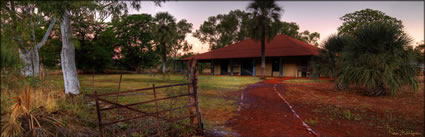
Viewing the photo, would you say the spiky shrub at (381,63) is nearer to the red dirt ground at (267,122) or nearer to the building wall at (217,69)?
the red dirt ground at (267,122)

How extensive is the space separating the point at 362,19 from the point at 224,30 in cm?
3818

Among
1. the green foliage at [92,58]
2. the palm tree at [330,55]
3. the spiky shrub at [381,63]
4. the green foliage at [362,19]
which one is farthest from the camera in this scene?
the green foliage at [92,58]

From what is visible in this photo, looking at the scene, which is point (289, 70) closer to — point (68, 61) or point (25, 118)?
point (68, 61)

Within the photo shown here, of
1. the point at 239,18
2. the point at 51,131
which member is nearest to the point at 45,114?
the point at 51,131

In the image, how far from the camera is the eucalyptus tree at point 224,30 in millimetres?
39938

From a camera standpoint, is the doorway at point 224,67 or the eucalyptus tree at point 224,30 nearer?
the doorway at point 224,67

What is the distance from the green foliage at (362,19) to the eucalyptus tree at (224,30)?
3492 cm

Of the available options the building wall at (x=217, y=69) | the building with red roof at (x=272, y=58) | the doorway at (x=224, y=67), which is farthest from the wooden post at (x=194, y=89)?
the building wall at (x=217, y=69)

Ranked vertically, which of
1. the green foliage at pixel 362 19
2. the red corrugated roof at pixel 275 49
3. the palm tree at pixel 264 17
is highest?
the palm tree at pixel 264 17

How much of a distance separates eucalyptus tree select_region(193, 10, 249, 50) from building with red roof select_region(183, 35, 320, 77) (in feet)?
36.9

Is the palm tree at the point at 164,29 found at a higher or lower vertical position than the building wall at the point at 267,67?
higher

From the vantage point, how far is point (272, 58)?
23.9 m

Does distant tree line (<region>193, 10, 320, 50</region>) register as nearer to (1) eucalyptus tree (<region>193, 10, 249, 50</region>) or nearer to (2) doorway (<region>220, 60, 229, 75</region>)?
(1) eucalyptus tree (<region>193, 10, 249, 50</region>)

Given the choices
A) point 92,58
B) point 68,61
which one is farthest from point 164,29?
point 68,61
